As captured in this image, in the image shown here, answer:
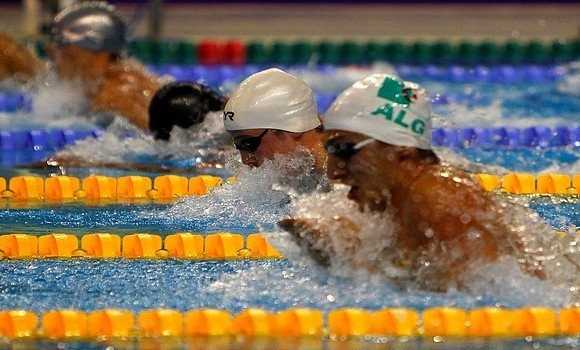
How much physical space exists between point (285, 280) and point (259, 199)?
0.83 m

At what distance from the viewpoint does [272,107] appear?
13.6ft

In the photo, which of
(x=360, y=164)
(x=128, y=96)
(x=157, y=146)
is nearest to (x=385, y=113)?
(x=360, y=164)

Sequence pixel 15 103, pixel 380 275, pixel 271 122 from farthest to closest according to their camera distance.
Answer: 1. pixel 15 103
2. pixel 271 122
3. pixel 380 275

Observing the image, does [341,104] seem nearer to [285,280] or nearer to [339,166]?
[339,166]

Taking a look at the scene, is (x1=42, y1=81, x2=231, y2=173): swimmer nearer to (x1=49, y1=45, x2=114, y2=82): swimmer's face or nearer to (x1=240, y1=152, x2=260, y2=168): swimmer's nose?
(x1=49, y1=45, x2=114, y2=82): swimmer's face

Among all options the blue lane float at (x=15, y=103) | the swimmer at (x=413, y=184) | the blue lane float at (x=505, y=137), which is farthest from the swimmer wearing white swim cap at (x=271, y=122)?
the blue lane float at (x=15, y=103)

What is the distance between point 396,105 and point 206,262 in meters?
0.98

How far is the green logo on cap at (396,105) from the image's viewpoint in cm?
327

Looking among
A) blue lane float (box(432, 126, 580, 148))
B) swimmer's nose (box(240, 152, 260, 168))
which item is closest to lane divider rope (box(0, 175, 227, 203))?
swimmer's nose (box(240, 152, 260, 168))

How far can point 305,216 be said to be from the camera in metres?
3.57

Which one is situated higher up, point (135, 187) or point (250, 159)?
point (250, 159)

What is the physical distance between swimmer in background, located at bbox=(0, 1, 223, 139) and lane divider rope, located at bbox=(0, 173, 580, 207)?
1.03 m

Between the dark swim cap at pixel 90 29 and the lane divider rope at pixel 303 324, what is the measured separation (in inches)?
121

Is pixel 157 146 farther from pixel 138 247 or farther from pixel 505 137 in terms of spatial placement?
pixel 505 137
